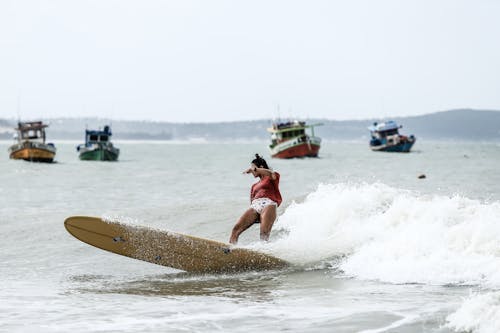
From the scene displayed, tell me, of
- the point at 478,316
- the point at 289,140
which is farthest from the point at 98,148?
the point at 478,316

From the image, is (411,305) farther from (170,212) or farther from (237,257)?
(170,212)

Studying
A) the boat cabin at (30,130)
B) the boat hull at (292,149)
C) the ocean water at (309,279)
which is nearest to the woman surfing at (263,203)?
the ocean water at (309,279)

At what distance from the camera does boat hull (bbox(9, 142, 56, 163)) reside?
3014 inches

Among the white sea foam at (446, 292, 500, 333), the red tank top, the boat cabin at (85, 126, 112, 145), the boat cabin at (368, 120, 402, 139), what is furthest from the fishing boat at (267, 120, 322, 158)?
the white sea foam at (446, 292, 500, 333)

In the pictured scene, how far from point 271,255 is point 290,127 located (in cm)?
7401

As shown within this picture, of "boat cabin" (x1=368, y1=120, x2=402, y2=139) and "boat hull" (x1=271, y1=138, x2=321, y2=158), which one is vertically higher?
"boat cabin" (x1=368, y1=120, x2=402, y2=139)

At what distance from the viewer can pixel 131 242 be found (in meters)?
11.8

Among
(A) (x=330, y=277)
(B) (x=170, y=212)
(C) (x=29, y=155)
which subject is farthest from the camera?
(C) (x=29, y=155)

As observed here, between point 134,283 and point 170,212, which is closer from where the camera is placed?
point 134,283

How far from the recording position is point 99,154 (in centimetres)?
8638

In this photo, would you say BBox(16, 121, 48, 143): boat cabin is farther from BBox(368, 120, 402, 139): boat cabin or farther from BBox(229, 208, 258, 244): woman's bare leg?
BBox(229, 208, 258, 244): woman's bare leg

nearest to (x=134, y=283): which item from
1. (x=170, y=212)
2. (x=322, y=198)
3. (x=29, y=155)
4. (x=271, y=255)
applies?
(x=271, y=255)

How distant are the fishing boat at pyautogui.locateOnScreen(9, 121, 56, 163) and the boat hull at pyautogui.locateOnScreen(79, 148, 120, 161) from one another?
723 cm

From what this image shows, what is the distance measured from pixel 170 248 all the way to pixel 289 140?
7517 cm
